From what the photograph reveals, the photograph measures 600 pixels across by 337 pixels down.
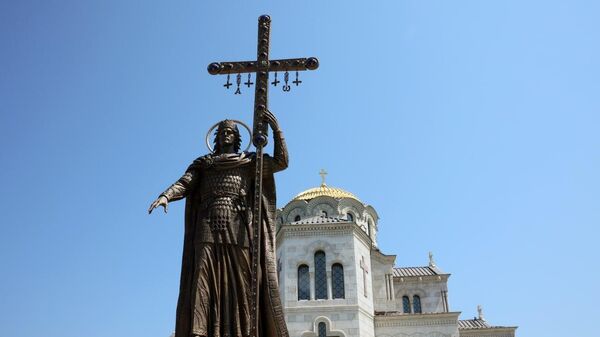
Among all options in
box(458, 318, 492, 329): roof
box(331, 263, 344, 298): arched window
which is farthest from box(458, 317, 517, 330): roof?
box(331, 263, 344, 298): arched window

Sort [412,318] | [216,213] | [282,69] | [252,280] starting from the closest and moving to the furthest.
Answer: [252,280]
[216,213]
[282,69]
[412,318]

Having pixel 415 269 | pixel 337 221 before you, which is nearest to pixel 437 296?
pixel 415 269

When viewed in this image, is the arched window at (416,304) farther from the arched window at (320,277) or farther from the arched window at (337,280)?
the arched window at (320,277)

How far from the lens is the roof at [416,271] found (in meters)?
35.0

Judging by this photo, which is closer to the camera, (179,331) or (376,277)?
(179,331)

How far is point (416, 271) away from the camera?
35.8 m

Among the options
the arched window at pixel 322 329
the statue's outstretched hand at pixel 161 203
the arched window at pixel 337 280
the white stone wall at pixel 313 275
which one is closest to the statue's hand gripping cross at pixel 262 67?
the statue's outstretched hand at pixel 161 203

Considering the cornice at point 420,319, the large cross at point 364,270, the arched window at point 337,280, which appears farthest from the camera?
the cornice at point 420,319

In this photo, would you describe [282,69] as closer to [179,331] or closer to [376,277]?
[179,331]

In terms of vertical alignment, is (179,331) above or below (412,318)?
below

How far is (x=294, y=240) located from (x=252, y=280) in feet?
69.5

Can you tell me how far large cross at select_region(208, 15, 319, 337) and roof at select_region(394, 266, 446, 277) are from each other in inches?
1174

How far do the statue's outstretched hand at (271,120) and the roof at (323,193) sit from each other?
1018 inches

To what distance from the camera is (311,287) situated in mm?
25969
